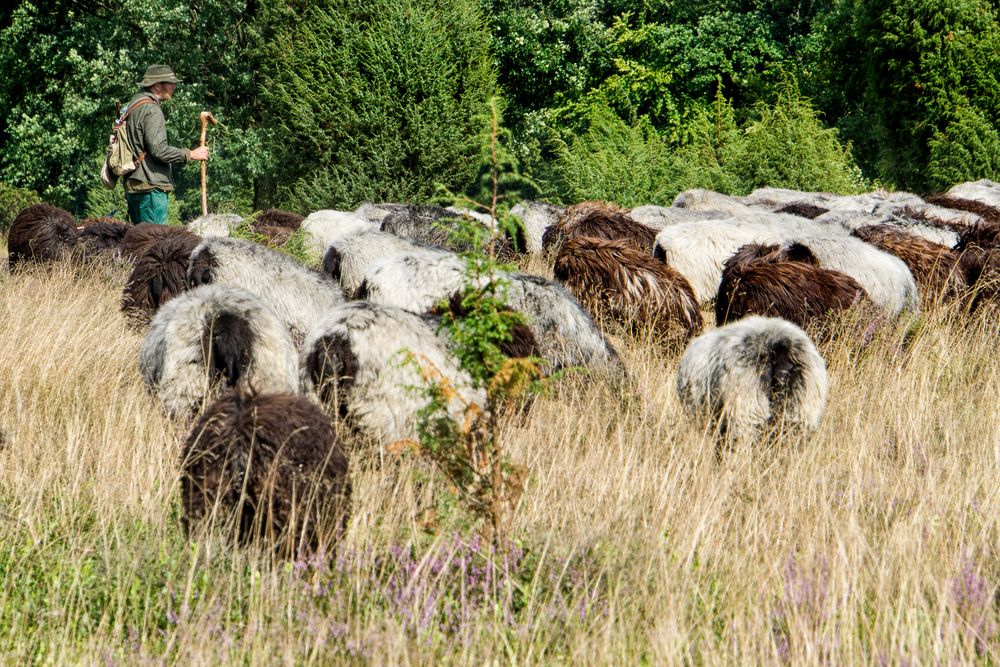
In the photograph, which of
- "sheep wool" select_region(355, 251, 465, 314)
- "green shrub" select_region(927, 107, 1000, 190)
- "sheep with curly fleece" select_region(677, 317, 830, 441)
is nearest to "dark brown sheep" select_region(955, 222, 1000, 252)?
"sheep with curly fleece" select_region(677, 317, 830, 441)

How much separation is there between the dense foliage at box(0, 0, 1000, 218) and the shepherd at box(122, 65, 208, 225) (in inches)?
198

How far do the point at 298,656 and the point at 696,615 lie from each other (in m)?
1.50

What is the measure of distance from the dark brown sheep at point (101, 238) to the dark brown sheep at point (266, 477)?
7621 mm

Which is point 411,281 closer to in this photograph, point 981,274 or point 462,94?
point 981,274

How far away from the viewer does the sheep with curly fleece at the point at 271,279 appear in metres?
8.02

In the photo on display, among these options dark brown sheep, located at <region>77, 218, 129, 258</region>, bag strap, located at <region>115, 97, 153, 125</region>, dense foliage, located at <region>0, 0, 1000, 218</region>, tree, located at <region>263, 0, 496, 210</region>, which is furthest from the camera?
dense foliage, located at <region>0, 0, 1000, 218</region>

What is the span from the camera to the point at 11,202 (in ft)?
69.5

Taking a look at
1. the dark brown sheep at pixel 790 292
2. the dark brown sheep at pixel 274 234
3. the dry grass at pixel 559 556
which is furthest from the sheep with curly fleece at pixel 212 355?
the dark brown sheep at pixel 274 234

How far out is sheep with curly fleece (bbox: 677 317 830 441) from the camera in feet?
18.8

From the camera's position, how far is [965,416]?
265 inches

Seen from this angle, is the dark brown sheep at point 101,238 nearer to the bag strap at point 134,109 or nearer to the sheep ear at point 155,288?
the bag strap at point 134,109

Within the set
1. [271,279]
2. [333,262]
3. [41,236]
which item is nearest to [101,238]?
[41,236]

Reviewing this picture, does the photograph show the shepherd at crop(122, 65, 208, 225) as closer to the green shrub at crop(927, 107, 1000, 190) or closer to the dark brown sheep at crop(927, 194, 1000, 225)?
the dark brown sheep at crop(927, 194, 1000, 225)

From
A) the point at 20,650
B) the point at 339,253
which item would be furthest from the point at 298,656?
the point at 339,253
